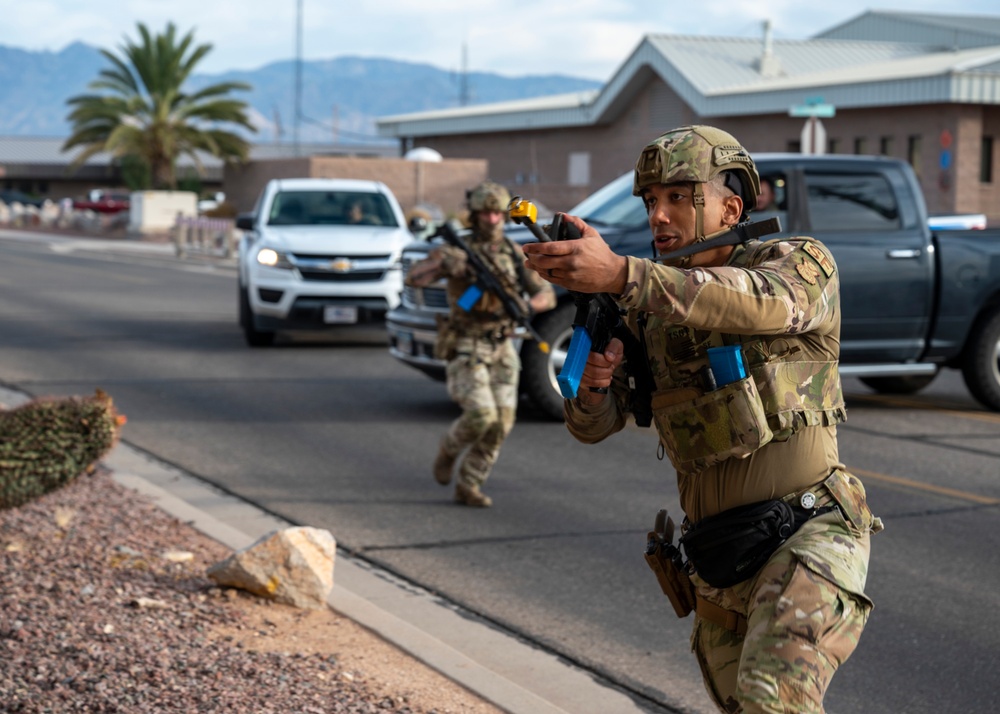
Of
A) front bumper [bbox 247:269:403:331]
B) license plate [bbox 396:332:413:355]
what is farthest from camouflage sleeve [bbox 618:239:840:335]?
front bumper [bbox 247:269:403:331]

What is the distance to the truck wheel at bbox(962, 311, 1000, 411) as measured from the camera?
35.2 feet

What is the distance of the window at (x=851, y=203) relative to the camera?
10.5 m

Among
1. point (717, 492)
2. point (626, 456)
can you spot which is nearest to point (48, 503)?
point (626, 456)

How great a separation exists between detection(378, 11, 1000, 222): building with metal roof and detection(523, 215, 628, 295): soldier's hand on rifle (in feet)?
55.9

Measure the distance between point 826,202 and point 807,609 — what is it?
815cm

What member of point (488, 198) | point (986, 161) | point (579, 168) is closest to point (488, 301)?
point (488, 198)

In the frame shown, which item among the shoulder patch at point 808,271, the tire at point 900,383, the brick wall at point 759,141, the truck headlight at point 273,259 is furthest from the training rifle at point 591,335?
the brick wall at point 759,141

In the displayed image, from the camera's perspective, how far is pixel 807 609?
9.25 feet

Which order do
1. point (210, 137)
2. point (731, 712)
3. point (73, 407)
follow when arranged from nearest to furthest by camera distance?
point (731, 712) < point (73, 407) < point (210, 137)

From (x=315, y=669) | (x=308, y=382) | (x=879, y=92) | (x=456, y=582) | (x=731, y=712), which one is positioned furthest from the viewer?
(x=879, y=92)

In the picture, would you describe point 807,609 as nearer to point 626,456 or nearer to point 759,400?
point 759,400

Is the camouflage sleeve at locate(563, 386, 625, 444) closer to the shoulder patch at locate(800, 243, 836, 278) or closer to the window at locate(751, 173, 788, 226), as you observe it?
the shoulder patch at locate(800, 243, 836, 278)

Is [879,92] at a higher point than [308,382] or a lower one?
higher

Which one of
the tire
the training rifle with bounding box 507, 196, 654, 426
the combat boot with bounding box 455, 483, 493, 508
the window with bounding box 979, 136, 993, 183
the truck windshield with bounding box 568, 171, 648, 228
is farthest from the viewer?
the window with bounding box 979, 136, 993, 183
